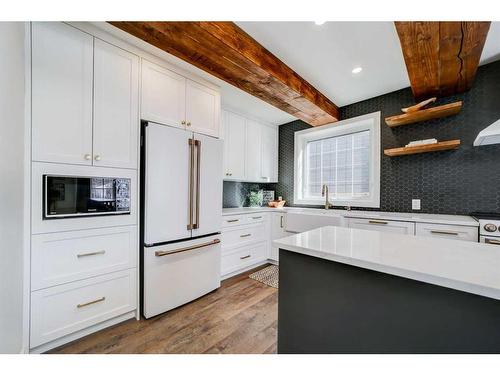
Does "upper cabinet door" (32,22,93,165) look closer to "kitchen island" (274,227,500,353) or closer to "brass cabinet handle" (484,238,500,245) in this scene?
"kitchen island" (274,227,500,353)

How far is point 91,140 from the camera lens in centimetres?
160

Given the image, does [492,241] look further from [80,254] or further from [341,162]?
[80,254]

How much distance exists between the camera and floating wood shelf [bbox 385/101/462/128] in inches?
82.4

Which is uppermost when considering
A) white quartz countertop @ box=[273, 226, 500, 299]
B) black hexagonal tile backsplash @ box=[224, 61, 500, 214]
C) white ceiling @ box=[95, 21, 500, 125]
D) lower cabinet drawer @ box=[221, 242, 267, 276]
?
white ceiling @ box=[95, 21, 500, 125]

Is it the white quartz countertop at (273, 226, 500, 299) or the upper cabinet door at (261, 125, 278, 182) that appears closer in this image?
the white quartz countertop at (273, 226, 500, 299)

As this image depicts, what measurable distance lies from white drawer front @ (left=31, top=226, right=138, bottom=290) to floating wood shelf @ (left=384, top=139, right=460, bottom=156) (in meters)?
2.89

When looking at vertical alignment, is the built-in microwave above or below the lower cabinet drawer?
above

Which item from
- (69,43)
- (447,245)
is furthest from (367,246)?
(69,43)

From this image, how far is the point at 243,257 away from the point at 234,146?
162 centimetres

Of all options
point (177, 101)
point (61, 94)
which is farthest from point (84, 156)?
point (177, 101)

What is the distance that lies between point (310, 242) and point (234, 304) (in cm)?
146

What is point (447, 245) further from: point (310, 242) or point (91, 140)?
point (91, 140)

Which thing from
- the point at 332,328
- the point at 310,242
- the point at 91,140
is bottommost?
the point at 332,328

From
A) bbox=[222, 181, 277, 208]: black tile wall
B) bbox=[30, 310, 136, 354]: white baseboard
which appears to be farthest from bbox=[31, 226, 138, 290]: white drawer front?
bbox=[222, 181, 277, 208]: black tile wall
